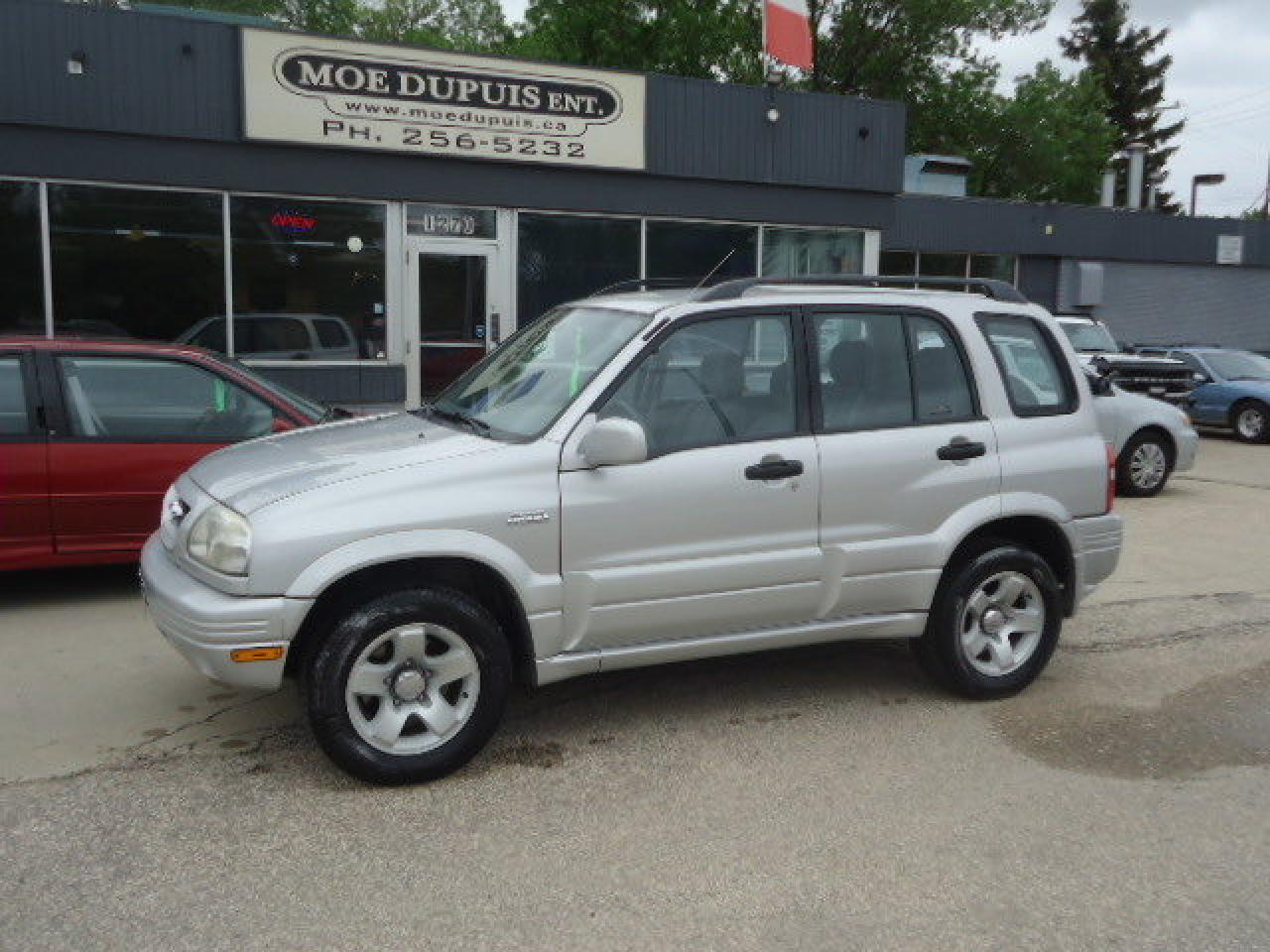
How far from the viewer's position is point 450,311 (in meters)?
14.0

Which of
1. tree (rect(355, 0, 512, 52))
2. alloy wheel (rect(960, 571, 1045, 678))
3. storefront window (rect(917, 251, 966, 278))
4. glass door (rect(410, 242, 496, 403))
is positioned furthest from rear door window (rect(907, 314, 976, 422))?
tree (rect(355, 0, 512, 52))

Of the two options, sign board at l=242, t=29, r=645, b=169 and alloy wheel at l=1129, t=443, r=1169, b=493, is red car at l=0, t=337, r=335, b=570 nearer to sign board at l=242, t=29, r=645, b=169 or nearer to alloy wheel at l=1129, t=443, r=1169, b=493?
sign board at l=242, t=29, r=645, b=169

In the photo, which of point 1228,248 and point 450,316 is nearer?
point 450,316

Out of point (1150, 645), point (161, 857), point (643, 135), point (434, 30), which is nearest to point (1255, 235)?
point (643, 135)

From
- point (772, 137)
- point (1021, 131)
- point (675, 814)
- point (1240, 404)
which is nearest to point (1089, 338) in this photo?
point (1240, 404)

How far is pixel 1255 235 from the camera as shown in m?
27.8

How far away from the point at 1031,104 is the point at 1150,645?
38.4 metres

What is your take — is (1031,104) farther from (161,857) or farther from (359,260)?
(161,857)

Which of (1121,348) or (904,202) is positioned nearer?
(1121,348)

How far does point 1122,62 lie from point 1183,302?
31.2 meters

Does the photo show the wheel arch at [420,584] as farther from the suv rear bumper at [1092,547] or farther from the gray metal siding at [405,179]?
the gray metal siding at [405,179]

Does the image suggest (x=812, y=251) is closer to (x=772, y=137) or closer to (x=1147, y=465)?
(x=772, y=137)

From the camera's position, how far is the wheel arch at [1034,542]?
205 inches

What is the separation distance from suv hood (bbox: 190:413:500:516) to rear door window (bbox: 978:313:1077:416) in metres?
2.44
